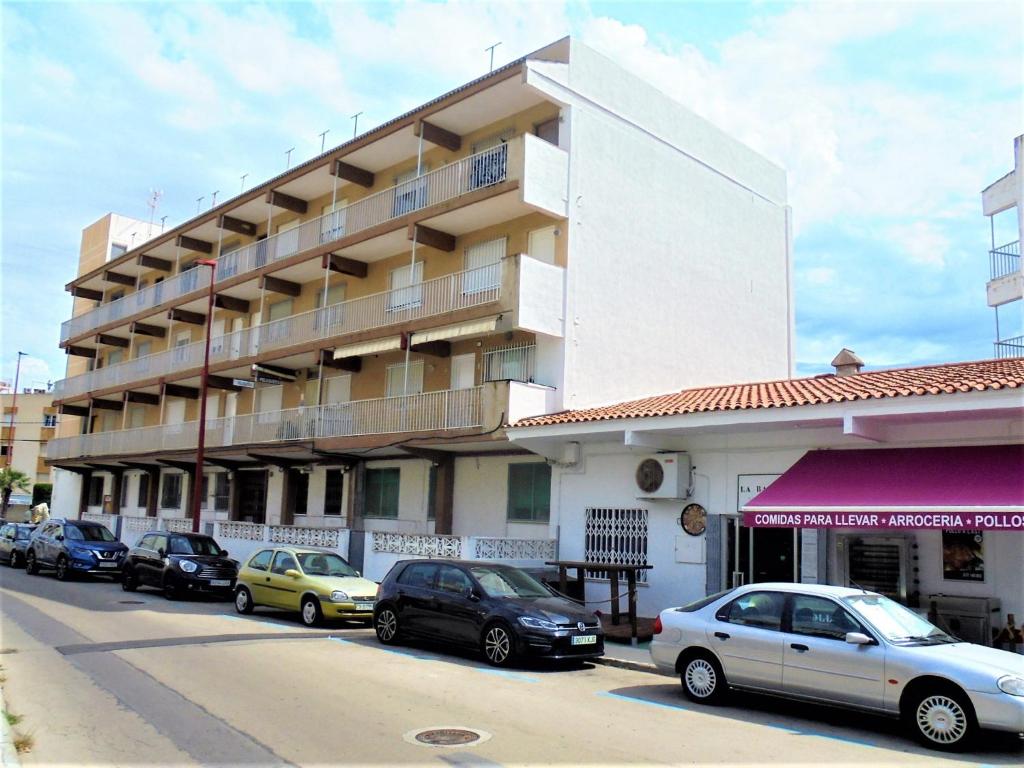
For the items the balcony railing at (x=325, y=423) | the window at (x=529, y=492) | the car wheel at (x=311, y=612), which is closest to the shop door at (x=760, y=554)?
the window at (x=529, y=492)

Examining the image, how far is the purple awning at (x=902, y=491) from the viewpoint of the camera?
11875 mm

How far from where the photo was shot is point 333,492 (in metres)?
28.3

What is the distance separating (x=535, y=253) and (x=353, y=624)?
995 cm

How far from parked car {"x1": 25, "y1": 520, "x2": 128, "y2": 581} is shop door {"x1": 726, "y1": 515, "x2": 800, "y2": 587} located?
689 inches

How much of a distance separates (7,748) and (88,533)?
2080 centimetres

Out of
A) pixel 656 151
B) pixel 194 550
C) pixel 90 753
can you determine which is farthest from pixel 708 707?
pixel 656 151

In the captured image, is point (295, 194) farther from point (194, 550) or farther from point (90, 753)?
point (90, 753)

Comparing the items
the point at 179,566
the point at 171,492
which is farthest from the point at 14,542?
the point at 179,566

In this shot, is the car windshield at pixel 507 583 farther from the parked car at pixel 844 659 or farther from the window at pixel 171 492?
the window at pixel 171 492

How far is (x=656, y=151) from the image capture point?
79.2ft

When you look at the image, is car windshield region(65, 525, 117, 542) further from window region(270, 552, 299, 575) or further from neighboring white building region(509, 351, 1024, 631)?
neighboring white building region(509, 351, 1024, 631)

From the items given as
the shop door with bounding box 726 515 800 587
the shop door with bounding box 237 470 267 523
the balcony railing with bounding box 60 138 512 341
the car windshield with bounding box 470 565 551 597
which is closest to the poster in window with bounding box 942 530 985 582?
the shop door with bounding box 726 515 800 587

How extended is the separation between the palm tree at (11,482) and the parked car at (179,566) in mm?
50815

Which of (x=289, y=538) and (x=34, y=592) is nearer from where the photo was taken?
(x=34, y=592)
